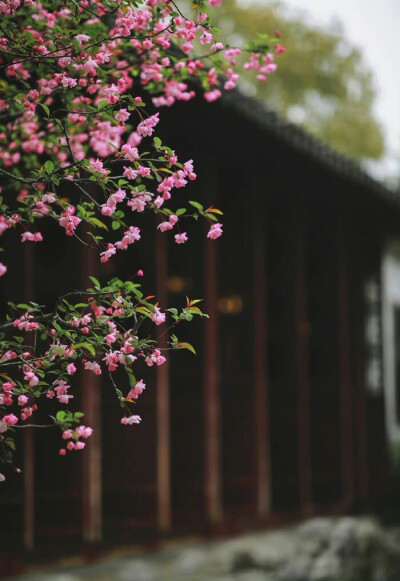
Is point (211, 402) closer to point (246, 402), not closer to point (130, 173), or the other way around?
point (246, 402)

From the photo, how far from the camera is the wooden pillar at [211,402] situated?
7.67m

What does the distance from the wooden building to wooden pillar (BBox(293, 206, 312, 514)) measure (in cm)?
2

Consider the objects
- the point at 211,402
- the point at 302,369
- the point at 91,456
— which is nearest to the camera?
the point at 91,456

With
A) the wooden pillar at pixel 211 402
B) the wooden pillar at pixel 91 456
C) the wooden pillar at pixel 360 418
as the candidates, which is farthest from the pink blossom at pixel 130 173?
the wooden pillar at pixel 360 418

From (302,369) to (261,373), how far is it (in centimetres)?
86

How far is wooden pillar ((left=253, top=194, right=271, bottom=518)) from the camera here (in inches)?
330

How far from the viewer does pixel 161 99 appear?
4500 mm

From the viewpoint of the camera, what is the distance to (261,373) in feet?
27.8

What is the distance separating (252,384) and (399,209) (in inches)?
129

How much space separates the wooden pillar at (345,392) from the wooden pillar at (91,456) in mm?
4060

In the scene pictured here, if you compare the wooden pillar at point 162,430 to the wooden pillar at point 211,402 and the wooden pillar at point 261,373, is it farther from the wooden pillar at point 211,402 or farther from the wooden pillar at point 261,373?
the wooden pillar at point 261,373

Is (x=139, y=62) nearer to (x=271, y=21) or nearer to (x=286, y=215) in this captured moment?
(x=286, y=215)

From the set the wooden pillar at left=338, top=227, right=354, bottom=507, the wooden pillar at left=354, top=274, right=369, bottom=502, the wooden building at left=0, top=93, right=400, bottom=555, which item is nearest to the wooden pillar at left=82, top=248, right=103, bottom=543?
the wooden building at left=0, top=93, right=400, bottom=555

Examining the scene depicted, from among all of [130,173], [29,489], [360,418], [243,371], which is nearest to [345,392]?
[360,418]
